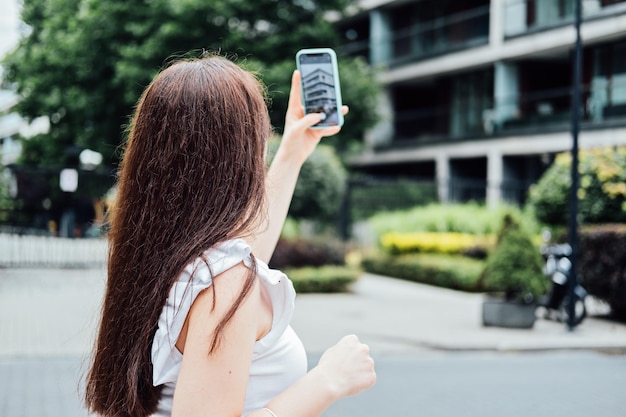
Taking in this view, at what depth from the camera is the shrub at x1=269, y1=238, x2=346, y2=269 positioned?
Result: 16969 mm

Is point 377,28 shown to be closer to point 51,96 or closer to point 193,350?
point 51,96

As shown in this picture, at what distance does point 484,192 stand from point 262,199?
25278 millimetres

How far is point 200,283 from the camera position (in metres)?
1.63

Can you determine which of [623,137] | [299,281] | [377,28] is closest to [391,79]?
[377,28]

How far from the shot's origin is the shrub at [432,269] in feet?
57.4

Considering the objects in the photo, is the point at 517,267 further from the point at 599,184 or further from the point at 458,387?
the point at 458,387

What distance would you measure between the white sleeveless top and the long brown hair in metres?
0.03

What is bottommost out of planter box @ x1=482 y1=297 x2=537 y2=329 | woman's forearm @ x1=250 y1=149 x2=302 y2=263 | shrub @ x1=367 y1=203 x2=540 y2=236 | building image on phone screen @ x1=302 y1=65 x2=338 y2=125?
planter box @ x1=482 y1=297 x2=537 y2=329

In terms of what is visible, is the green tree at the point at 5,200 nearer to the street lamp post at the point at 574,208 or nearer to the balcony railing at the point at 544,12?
the street lamp post at the point at 574,208

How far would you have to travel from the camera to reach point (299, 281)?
1647 cm

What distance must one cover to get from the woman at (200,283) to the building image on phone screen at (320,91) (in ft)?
2.00

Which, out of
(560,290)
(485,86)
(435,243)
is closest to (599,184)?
(560,290)

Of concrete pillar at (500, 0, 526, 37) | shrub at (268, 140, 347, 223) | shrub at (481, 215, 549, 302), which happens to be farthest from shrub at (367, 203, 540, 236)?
shrub at (481, 215, 549, 302)

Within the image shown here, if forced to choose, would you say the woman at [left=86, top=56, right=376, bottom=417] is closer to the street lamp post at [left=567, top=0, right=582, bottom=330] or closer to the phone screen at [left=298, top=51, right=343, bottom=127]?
the phone screen at [left=298, top=51, right=343, bottom=127]
